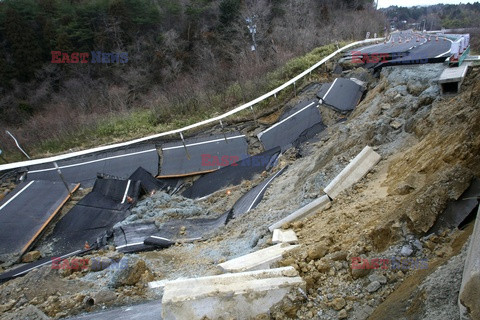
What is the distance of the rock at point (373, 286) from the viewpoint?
2.77m

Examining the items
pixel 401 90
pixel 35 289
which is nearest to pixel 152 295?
pixel 35 289

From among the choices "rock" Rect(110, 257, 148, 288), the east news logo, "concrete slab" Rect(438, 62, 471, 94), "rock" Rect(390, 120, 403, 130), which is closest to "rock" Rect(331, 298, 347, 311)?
"rock" Rect(110, 257, 148, 288)

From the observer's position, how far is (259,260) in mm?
3654

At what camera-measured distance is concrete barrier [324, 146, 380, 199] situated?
193 inches

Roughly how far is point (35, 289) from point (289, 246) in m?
3.64

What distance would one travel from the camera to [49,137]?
13969 mm

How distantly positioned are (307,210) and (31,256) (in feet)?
20.0

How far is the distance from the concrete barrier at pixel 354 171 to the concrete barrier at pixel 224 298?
87.0 inches

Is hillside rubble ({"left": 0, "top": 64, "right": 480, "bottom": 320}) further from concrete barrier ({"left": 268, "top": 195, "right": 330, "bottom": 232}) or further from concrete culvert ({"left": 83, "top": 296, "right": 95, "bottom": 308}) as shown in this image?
concrete barrier ({"left": 268, "top": 195, "right": 330, "bottom": 232})

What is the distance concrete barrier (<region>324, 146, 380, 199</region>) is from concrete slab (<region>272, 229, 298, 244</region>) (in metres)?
0.95

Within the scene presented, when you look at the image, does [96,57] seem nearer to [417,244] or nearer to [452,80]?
[452,80]

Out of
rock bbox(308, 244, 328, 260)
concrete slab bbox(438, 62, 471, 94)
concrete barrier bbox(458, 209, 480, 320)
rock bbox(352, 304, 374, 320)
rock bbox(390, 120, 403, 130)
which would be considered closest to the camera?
concrete barrier bbox(458, 209, 480, 320)

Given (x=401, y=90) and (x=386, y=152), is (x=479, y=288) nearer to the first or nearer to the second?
(x=386, y=152)

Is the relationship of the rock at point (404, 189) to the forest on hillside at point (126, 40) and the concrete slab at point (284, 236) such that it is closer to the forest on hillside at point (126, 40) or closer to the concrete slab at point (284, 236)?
the concrete slab at point (284, 236)
